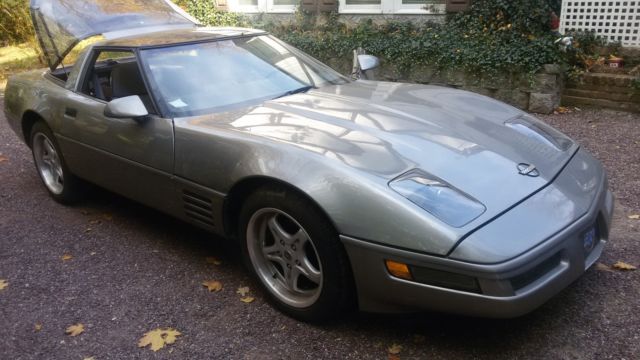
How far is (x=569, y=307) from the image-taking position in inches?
112

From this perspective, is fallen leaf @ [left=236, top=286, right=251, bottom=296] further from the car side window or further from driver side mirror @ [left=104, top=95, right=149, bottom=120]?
the car side window

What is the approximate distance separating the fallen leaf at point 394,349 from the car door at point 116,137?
5.27 ft

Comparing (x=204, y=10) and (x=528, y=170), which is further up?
(x=204, y=10)

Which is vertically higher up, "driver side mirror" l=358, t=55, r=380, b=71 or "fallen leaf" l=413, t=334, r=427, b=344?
"driver side mirror" l=358, t=55, r=380, b=71

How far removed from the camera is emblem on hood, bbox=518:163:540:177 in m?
2.70

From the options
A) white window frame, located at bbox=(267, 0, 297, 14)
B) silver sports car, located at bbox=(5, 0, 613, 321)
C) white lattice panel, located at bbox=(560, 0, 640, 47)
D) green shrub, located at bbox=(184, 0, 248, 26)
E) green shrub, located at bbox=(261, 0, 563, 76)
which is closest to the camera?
silver sports car, located at bbox=(5, 0, 613, 321)

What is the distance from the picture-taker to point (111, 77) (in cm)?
436

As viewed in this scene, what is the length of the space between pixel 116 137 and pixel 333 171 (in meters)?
1.82

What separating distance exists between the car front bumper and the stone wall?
475 centimetres

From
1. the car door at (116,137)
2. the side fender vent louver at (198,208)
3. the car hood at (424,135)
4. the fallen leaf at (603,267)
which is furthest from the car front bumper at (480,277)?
the car door at (116,137)

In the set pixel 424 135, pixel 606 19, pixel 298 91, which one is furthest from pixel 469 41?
pixel 424 135

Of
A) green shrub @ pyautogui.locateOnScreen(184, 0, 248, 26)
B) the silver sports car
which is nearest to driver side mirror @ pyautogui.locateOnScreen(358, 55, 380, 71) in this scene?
the silver sports car

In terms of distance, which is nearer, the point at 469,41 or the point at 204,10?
the point at 469,41

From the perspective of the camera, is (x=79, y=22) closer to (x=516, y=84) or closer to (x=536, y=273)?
(x=536, y=273)
